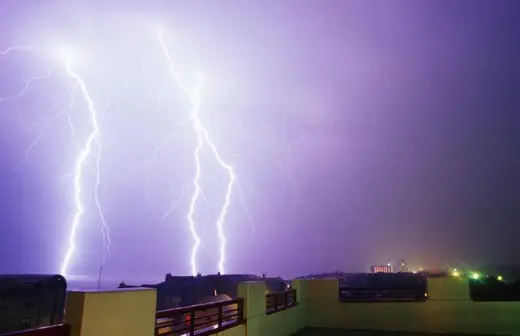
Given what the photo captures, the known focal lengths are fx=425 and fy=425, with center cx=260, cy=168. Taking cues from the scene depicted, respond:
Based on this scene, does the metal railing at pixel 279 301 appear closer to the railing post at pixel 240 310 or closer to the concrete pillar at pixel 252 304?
the concrete pillar at pixel 252 304

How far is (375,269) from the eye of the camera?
116 feet

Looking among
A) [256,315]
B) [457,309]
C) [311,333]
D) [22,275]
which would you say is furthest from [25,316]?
[457,309]

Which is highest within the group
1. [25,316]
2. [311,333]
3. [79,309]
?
[79,309]

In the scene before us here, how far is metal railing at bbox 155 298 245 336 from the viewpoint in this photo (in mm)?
5035

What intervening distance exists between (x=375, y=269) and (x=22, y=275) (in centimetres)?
3153

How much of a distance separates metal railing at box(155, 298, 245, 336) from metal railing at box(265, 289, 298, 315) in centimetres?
137

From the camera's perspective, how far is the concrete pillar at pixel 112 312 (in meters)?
3.29

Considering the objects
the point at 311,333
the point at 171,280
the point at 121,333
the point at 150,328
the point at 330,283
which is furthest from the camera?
the point at 171,280

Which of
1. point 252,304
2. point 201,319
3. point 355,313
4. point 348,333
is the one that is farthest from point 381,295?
point 201,319

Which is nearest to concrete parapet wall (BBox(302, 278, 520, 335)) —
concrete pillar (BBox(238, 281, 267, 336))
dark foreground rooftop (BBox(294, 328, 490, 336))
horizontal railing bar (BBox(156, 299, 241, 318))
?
dark foreground rooftop (BBox(294, 328, 490, 336))

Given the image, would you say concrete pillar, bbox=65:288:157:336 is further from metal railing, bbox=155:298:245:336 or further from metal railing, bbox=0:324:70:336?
metal railing, bbox=155:298:245:336

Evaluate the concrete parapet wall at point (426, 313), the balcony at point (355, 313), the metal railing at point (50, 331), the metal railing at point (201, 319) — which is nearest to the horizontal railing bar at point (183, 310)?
the metal railing at point (201, 319)

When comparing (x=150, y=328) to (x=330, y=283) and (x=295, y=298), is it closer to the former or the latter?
(x=295, y=298)

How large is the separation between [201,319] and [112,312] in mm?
2832
